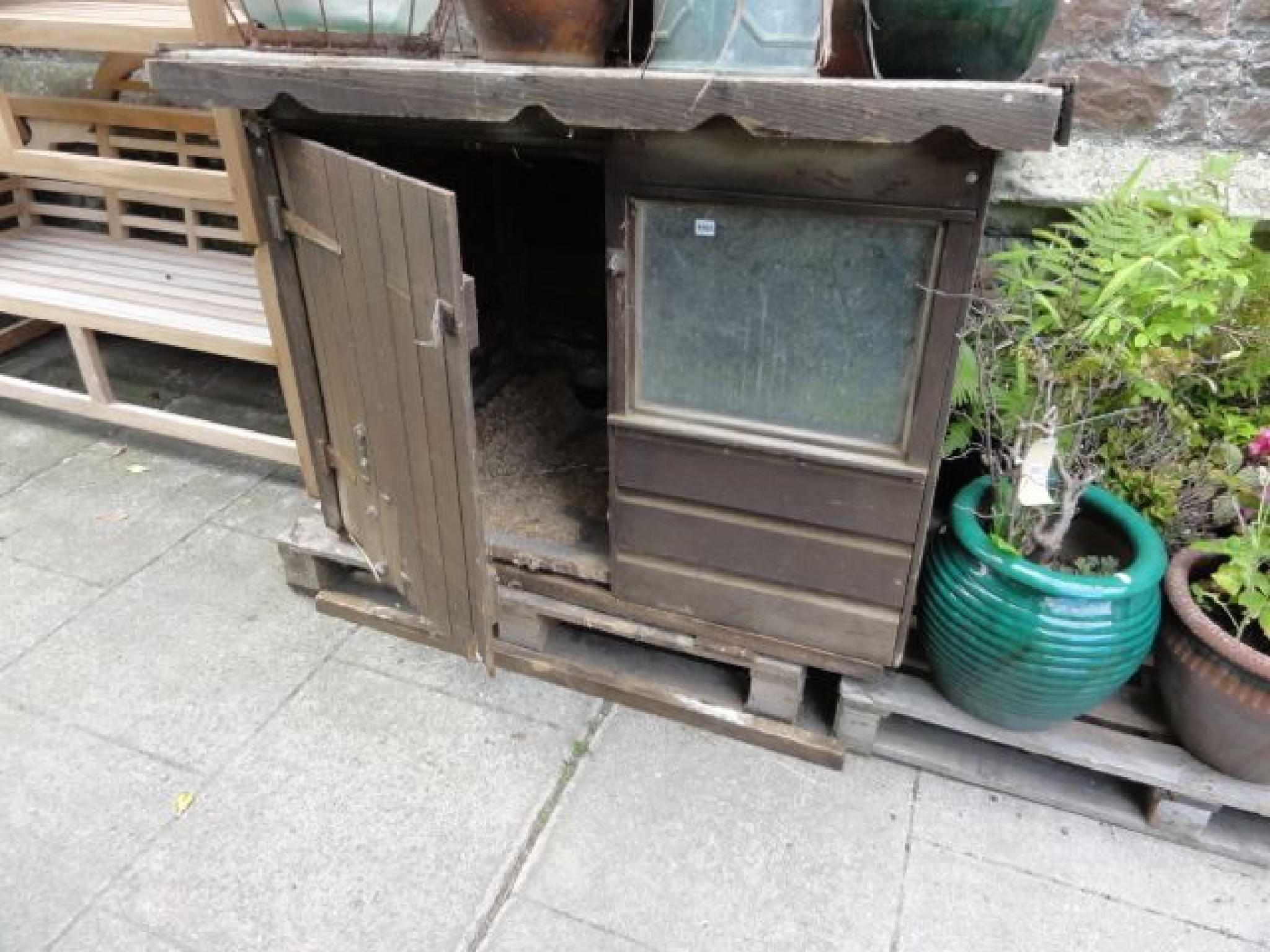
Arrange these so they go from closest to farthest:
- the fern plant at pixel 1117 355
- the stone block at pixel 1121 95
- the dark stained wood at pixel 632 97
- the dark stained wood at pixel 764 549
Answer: the dark stained wood at pixel 632 97 < the fern plant at pixel 1117 355 < the dark stained wood at pixel 764 549 < the stone block at pixel 1121 95

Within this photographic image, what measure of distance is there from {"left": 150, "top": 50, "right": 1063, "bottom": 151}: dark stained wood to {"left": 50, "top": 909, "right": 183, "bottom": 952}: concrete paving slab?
1.94 metres

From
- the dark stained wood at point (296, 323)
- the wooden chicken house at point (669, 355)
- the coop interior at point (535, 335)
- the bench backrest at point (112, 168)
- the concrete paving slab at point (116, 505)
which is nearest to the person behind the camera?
the wooden chicken house at point (669, 355)

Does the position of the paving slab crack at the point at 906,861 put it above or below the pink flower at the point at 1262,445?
below

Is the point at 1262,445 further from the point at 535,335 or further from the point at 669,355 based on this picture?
the point at 535,335

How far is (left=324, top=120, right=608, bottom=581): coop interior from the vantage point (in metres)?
2.87

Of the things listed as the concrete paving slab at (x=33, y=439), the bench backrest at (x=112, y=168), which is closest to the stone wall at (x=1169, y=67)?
the bench backrest at (x=112, y=168)

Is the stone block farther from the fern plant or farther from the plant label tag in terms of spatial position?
the plant label tag

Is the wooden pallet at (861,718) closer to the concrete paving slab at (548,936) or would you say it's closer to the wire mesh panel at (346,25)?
the concrete paving slab at (548,936)

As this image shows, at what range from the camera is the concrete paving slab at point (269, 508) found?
11.5 ft

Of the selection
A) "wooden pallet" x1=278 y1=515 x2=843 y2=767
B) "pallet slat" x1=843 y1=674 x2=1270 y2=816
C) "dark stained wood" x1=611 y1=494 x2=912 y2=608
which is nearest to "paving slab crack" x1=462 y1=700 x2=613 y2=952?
"wooden pallet" x1=278 y1=515 x2=843 y2=767

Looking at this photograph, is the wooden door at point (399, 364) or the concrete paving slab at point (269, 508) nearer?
the wooden door at point (399, 364)

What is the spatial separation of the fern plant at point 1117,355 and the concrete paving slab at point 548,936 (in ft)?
4.44

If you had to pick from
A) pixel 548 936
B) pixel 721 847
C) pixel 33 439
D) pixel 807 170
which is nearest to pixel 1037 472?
pixel 807 170

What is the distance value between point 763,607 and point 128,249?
12.0ft
